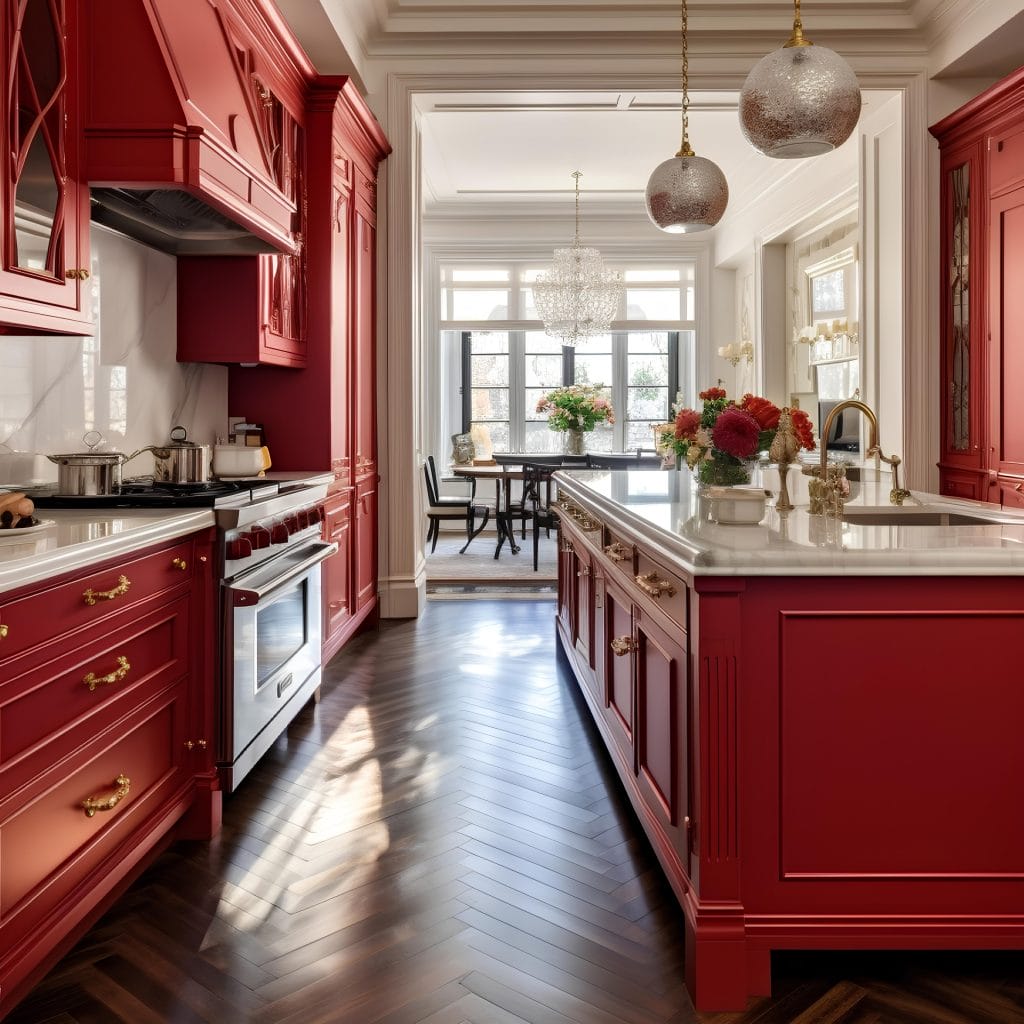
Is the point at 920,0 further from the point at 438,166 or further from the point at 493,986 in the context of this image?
the point at 493,986

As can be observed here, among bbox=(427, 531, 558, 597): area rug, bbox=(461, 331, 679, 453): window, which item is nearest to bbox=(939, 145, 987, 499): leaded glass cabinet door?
bbox=(427, 531, 558, 597): area rug

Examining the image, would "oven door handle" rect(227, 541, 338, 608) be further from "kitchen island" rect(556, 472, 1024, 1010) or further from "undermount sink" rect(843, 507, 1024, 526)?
"undermount sink" rect(843, 507, 1024, 526)

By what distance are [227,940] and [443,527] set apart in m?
8.06

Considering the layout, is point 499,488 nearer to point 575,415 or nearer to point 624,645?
point 575,415

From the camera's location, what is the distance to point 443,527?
10023mm

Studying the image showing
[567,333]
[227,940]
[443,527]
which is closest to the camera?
[227,940]

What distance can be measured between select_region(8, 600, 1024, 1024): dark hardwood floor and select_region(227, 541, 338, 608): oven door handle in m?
0.64

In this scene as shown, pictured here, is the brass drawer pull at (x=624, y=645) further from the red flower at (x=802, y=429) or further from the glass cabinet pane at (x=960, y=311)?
the glass cabinet pane at (x=960, y=311)

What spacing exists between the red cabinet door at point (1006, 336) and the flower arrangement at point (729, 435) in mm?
2957

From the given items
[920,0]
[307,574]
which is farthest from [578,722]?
[920,0]

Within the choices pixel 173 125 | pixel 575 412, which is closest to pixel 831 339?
pixel 575 412

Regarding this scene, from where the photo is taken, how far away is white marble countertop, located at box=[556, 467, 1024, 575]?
1771 mm

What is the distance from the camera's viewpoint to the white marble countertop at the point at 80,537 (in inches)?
64.3

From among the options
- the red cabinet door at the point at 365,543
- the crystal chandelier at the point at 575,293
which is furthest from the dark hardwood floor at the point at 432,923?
the crystal chandelier at the point at 575,293
